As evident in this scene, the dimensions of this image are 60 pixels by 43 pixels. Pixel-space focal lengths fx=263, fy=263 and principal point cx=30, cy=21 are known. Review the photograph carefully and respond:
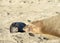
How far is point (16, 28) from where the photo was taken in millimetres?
4402

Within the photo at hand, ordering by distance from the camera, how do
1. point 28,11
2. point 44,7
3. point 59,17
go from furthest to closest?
1. point 44,7
2. point 28,11
3. point 59,17

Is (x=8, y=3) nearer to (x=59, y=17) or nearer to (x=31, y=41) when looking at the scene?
(x=59, y=17)

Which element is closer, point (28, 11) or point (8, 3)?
point (28, 11)

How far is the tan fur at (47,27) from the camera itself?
13.3 feet

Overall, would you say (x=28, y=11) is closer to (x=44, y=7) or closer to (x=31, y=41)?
(x=44, y=7)

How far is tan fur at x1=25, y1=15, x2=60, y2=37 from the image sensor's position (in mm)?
4062

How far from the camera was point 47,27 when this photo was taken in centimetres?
417

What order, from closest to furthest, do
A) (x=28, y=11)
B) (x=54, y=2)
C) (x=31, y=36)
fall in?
(x=31, y=36)
(x=28, y=11)
(x=54, y=2)

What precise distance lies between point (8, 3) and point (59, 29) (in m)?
3.09

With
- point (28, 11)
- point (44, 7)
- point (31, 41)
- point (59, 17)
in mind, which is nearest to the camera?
point (31, 41)

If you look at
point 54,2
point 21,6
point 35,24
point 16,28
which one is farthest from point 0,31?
point 54,2

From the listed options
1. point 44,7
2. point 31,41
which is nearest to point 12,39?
point 31,41

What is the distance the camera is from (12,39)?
3781mm

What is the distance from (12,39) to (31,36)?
348mm
